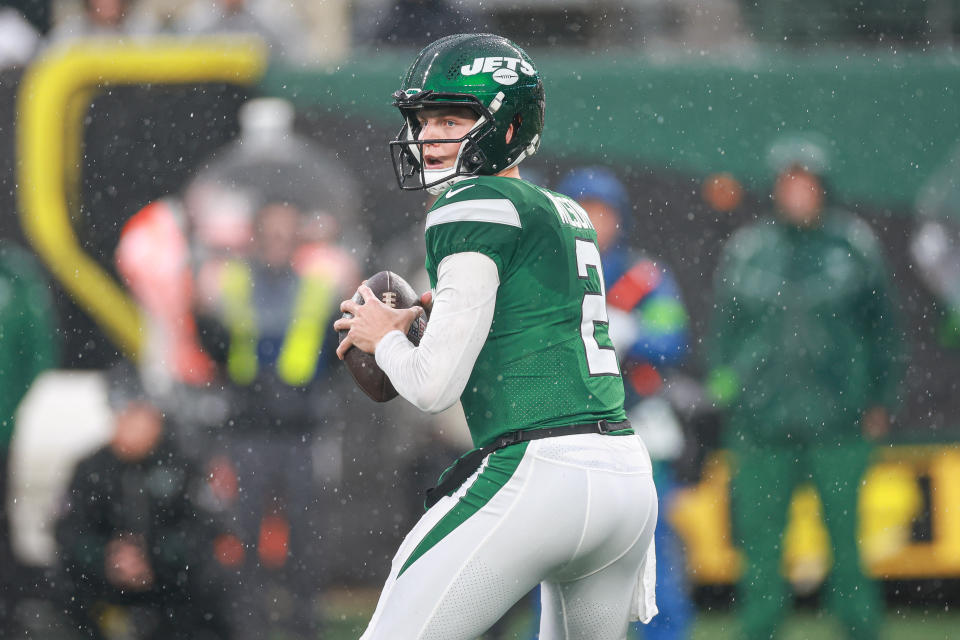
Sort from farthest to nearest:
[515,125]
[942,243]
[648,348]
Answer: [942,243]
[648,348]
[515,125]

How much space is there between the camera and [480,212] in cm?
278

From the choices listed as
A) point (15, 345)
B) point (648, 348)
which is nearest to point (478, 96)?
point (648, 348)

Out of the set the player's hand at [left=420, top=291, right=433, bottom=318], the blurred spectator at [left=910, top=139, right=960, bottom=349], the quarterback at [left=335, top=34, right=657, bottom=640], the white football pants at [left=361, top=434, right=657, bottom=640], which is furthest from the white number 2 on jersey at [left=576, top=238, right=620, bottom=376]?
the blurred spectator at [left=910, top=139, right=960, bottom=349]

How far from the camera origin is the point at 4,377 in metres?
6.12

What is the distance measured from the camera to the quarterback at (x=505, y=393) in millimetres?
2727

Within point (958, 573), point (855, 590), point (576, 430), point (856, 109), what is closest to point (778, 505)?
point (855, 590)

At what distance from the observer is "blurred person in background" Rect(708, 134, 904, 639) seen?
18.8 feet

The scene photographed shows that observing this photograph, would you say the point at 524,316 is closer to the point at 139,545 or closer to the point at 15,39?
the point at 139,545

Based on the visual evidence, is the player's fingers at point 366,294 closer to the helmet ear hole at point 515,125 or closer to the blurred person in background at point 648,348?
the helmet ear hole at point 515,125

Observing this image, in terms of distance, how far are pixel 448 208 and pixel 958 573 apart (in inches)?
177

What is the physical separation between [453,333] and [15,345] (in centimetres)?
397

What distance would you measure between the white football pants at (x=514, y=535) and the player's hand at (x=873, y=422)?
3157 millimetres

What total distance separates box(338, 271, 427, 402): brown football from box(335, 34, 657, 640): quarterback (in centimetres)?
5

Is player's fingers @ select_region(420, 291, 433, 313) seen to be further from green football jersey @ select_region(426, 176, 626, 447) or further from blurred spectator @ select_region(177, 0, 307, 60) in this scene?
blurred spectator @ select_region(177, 0, 307, 60)
